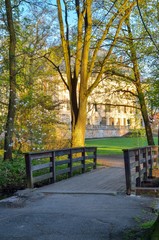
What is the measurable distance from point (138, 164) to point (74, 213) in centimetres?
436

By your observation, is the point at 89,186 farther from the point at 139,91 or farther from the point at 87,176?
the point at 139,91

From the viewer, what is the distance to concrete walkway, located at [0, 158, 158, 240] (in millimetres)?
5711

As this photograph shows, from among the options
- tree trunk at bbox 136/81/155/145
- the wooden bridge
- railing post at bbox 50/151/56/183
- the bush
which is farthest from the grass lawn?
the bush

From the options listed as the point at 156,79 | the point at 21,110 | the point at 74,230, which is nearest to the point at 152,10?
the point at 156,79

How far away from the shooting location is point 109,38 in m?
20.0

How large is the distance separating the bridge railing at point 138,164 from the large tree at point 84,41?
15.9ft

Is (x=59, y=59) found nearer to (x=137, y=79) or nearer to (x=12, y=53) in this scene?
(x=137, y=79)

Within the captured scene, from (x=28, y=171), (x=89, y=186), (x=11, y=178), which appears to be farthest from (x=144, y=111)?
(x=28, y=171)

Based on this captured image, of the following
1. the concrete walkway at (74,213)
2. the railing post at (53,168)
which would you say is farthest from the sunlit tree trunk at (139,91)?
the concrete walkway at (74,213)

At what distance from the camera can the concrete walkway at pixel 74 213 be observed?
5.71 m

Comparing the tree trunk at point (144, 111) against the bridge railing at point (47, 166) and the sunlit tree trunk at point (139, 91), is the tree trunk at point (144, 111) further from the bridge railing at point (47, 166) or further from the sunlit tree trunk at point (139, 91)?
the bridge railing at point (47, 166)

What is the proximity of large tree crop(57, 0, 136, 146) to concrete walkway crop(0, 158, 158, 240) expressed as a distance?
27.3ft

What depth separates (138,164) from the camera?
11.1m

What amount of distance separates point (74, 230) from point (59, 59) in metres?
19.8
